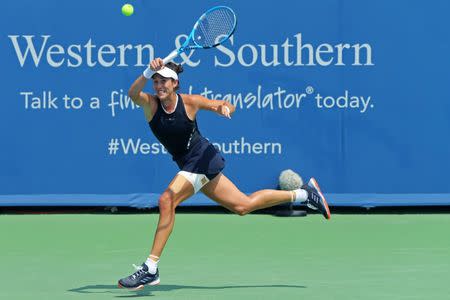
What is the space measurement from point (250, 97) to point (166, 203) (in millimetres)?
4231

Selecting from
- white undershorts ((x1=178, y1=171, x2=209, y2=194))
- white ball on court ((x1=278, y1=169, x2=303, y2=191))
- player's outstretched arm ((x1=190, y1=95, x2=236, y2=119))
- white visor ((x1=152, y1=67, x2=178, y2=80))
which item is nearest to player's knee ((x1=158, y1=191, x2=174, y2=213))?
white undershorts ((x1=178, y1=171, x2=209, y2=194))

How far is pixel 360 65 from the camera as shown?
11688mm

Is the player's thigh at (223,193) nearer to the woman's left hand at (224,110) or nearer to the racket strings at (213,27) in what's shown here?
the woman's left hand at (224,110)

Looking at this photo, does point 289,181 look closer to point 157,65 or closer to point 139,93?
point 139,93

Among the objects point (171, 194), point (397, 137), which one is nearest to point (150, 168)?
point (397, 137)

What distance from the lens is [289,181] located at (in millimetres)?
11492

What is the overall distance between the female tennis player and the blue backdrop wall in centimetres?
373

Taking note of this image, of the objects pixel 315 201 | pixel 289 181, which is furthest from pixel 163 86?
pixel 289 181

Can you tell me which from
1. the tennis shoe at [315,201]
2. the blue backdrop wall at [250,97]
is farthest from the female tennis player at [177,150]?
the blue backdrop wall at [250,97]

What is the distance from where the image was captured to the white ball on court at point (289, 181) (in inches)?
452
